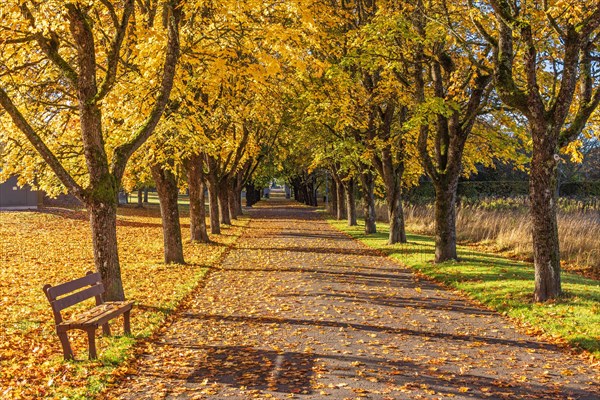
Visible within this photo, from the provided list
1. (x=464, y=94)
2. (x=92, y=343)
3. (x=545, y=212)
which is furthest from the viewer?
(x=464, y=94)

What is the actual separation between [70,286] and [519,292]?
8.68 m

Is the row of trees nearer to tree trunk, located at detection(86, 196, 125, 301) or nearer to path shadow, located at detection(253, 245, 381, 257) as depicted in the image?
path shadow, located at detection(253, 245, 381, 257)

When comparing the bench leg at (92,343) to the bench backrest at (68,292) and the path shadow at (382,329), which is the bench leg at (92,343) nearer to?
the bench backrest at (68,292)

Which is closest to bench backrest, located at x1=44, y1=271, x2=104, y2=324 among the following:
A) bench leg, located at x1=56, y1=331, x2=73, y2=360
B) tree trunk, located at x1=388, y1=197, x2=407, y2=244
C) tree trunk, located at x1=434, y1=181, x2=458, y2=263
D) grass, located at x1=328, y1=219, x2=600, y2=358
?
bench leg, located at x1=56, y1=331, x2=73, y2=360

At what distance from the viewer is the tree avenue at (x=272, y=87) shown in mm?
10883

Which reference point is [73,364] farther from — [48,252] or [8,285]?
[48,252]

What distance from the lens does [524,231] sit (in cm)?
2225

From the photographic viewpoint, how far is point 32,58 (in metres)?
14.0

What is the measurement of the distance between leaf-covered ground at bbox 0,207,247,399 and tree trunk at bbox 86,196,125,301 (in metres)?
0.58

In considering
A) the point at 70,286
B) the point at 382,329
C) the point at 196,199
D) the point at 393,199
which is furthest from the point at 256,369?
the point at 393,199

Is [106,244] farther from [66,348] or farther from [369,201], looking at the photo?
[369,201]

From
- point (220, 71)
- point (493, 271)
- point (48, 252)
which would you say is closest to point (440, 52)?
point (493, 271)

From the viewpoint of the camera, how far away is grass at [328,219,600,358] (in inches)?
371

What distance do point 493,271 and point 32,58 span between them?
1208 cm
